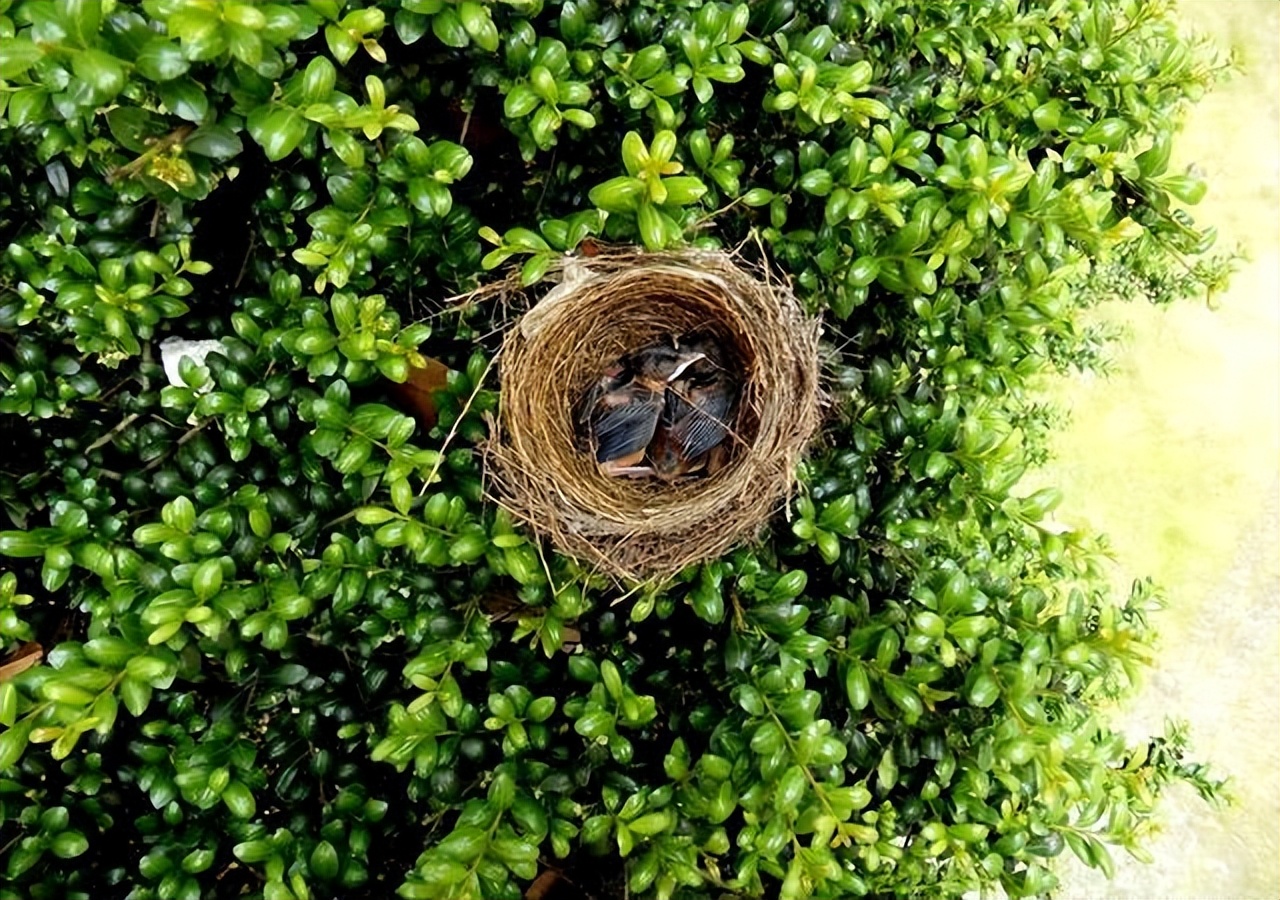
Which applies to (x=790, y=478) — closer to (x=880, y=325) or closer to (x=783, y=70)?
(x=880, y=325)

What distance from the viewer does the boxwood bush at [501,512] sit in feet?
3.11

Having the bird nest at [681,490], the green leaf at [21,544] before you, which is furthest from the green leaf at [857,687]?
the green leaf at [21,544]

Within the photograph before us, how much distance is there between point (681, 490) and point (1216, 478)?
2.15 meters

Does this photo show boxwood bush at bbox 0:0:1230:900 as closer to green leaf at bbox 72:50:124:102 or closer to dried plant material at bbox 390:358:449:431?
dried plant material at bbox 390:358:449:431

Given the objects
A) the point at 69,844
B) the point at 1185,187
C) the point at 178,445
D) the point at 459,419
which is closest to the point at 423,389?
the point at 459,419

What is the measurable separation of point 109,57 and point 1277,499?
119 inches

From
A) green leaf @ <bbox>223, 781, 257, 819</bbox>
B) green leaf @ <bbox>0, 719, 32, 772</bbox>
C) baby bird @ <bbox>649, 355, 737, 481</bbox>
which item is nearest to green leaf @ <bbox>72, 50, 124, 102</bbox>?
green leaf @ <bbox>0, 719, 32, 772</bbox>

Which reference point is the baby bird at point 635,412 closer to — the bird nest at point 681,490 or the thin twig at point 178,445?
the bird nest at point 681,490

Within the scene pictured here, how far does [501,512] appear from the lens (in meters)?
1.04

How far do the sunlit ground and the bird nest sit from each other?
68.4 inches

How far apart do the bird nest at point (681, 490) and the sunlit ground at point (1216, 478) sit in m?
1.74

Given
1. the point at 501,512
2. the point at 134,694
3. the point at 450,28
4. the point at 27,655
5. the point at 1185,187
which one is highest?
the point at 1185,187

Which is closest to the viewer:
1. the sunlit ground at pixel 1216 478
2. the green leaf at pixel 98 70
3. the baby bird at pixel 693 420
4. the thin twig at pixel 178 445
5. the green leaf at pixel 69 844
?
the green leaf at pixel 98 70

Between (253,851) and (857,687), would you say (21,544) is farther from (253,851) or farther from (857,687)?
(857,687)
